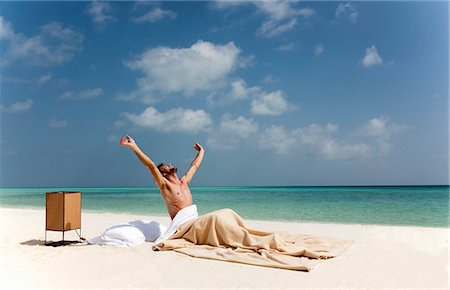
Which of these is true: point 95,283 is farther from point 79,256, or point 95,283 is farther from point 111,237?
point 111,237

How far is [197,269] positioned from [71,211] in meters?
2.87

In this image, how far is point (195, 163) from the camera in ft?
26.2

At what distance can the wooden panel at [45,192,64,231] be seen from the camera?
673cm

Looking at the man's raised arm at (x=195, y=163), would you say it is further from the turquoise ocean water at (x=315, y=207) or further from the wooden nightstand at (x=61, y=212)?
the turquoise ocean water at (x=315, y=207)

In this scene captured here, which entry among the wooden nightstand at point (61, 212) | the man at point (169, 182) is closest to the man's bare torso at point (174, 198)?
the man at point (169, 182)

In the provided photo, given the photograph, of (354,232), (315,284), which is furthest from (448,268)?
(354,232)

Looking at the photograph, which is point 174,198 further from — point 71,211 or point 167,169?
point 71,211

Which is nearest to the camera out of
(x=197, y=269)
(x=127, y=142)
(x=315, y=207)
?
(x=197, y=269)

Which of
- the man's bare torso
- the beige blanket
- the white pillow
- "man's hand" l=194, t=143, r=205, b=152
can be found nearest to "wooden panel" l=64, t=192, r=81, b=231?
the white pillow

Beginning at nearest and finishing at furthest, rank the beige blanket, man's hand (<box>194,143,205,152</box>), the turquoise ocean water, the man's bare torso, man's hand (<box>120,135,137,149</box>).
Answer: the beige blanket < man's hand (<box>120,135,137,149</box>) < the man's bare torso < man's hand (<box>194,143,205,152</box>) < the turquoise ocean water

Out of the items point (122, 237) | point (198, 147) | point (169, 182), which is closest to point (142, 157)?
point (169, 182)

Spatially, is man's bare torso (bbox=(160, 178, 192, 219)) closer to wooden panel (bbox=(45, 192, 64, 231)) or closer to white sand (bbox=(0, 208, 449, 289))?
white sand (bbox=(0, 208, 449, 289))

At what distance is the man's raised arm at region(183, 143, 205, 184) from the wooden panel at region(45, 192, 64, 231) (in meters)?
2.11

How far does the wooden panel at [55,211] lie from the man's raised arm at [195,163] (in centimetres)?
211
